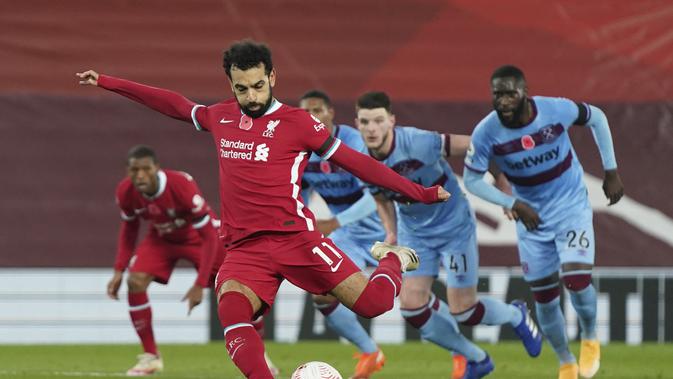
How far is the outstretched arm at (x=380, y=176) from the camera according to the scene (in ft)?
22.7

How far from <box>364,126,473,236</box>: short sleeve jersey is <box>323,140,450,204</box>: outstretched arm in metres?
1.99

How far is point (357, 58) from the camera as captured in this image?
42.5 feet

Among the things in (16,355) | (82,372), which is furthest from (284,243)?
(16,355)

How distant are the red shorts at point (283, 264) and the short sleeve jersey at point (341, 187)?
2913 millimetres

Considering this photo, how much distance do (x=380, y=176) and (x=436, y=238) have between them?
2.62 meters

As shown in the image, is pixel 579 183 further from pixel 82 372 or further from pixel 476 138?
pixel 82 372

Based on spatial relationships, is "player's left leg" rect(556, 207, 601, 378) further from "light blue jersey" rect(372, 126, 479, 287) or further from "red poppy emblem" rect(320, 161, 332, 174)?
"red poppy emblem" rect(320, 161, 332, 174)

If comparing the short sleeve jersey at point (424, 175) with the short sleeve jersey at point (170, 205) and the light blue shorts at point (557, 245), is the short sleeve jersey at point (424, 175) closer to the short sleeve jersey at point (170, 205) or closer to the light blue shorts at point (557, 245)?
the light blue shorts at point (557, 245)

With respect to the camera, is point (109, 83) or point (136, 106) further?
point (136, 106)

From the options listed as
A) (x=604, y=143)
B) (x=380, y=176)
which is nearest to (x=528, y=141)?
(x=604, y=143)

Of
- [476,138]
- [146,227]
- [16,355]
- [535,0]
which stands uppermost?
[535,0]

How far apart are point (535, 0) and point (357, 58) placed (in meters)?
1.86

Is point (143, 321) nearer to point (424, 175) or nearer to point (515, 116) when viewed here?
point (424, 175)

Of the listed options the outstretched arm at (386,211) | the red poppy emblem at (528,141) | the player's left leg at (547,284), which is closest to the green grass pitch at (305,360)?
the player's left leg at (547,284)
